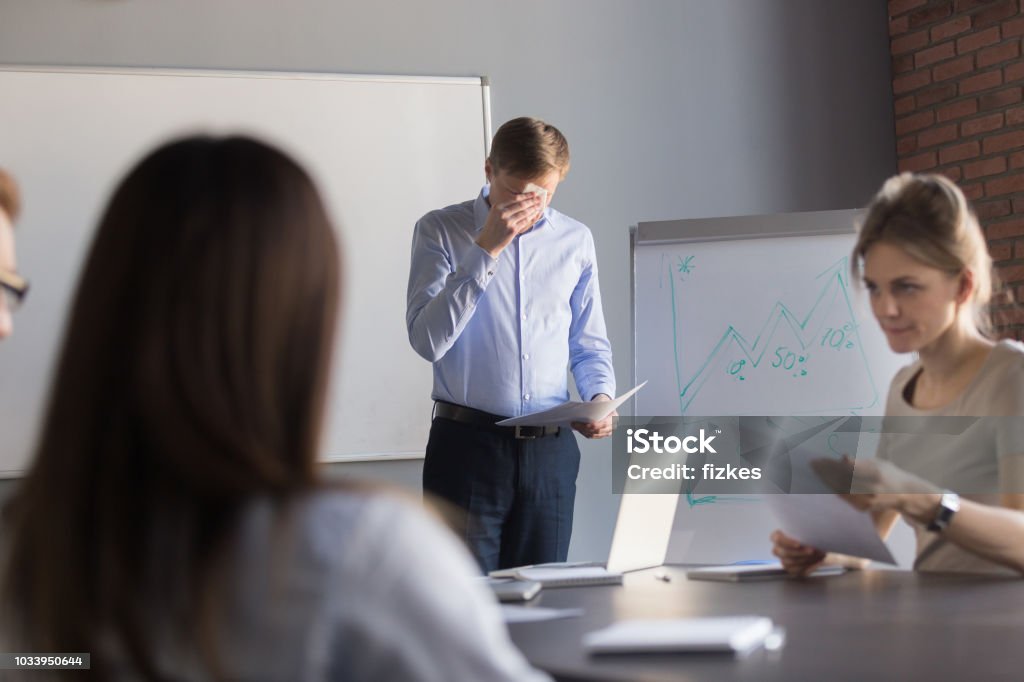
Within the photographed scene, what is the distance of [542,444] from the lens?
2.49 m

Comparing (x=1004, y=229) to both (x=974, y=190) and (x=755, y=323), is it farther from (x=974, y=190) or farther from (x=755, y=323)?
(x=755, y=323)

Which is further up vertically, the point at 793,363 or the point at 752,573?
the point at 793,363

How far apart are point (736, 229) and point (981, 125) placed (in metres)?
1.49

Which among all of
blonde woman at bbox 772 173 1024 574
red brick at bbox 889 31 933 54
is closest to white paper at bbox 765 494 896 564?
blonde woman at bbox 772 173 1024 574

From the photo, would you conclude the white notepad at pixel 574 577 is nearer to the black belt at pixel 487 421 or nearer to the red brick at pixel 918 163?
the black belt at pixel 487 421

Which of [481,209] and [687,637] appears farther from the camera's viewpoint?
[481,209]

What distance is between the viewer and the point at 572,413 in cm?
220

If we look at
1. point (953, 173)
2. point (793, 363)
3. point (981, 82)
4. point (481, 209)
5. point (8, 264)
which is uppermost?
point (981, 82)

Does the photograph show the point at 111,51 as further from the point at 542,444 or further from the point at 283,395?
the point at 283,395

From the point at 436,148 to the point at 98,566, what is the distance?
293 cm

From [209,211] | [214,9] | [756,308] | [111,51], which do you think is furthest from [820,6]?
[209,211]

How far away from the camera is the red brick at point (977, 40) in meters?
3.57

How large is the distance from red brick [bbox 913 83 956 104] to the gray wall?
14 cm

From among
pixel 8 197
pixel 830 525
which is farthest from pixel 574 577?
pixel 8 197
